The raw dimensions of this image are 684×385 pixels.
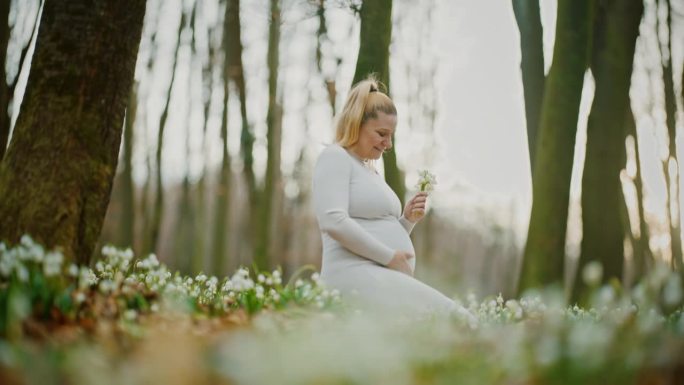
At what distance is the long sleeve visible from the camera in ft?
15.6

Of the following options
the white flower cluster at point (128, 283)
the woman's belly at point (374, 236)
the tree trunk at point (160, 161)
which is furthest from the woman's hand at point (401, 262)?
the tree trunk at point (160, 161)

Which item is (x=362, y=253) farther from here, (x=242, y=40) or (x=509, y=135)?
(x=509, y=135)

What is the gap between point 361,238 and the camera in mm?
4758

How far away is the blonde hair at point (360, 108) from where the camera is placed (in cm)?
509

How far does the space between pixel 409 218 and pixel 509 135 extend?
1417 centimetres

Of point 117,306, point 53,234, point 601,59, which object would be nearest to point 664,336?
point 117,306

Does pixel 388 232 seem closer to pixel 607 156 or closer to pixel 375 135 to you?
pixel 375 135

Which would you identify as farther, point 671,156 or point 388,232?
point 671,156

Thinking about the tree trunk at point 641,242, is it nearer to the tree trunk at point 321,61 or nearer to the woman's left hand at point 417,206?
the tree trunk at point 321,61

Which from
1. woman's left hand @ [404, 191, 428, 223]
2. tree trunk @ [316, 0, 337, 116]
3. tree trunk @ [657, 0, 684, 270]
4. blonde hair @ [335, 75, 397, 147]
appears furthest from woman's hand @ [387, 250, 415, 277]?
tree trunk @ [316, 0, 337, 116]

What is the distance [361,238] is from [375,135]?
83 cm

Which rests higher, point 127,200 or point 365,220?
point 365,220

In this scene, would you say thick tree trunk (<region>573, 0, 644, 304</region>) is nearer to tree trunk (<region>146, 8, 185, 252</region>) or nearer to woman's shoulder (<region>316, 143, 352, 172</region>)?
woman's shoulder (<region>316, 143, 352, 172</region>)

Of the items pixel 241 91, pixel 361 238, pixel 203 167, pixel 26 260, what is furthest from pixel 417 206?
pixel 203 167
